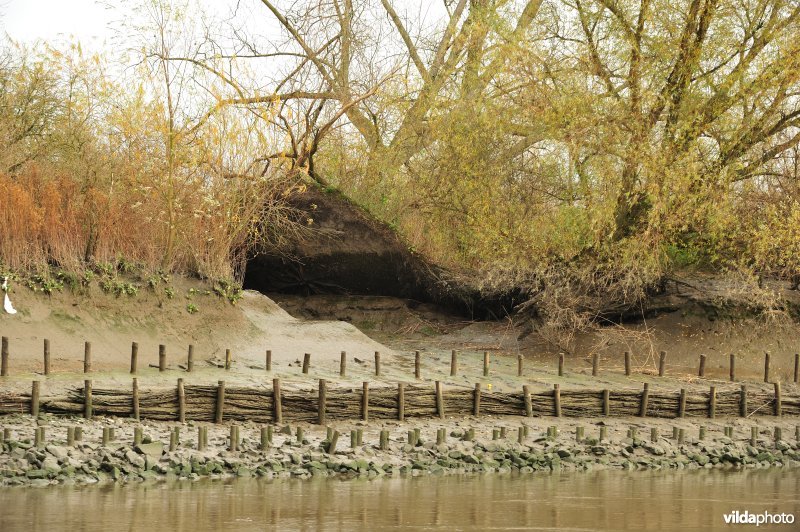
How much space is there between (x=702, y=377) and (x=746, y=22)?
7619mm

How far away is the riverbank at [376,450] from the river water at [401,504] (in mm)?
470

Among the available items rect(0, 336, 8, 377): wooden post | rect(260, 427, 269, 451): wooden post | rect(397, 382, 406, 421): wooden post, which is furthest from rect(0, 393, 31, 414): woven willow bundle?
rect(397, 382, 406, 421): wooden post

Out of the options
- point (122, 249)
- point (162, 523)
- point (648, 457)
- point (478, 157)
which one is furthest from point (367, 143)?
point (162, 523)

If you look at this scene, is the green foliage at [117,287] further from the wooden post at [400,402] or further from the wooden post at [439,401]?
the wooden post at [439,401]

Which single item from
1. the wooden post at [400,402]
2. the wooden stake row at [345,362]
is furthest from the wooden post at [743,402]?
the wooden post at [400,402]

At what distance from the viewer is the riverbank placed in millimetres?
13070

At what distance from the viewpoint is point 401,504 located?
1203 cm

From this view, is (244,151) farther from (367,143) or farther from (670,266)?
(670,266)

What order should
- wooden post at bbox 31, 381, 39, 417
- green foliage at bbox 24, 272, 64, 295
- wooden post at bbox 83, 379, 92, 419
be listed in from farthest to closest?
green foliage at bbox 24, 272, 64, 295, wooden post at bbox 83, 379, 92, 419, wooden post at bbox 31, 381, 39, 417

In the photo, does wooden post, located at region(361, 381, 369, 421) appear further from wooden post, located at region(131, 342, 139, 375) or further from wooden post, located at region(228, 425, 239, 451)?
wooden post, located at region(131, 342, 139, 375)

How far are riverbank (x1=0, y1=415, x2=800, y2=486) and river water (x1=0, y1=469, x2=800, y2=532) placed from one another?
47cm

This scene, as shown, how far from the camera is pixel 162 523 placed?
1047 centimetres

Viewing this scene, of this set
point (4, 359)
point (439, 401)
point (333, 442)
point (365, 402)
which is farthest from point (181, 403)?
point (439, 401)

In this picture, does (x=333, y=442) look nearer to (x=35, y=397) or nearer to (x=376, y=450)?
(x=376, y=450)
